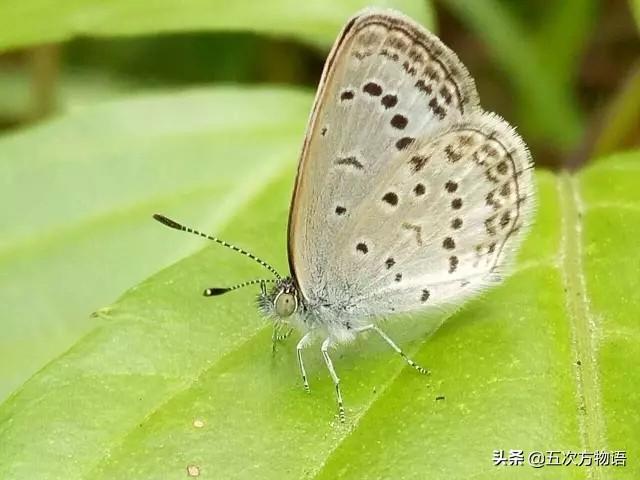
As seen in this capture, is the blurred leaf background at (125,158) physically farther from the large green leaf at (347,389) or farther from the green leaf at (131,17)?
the large green leaf at (347,389)

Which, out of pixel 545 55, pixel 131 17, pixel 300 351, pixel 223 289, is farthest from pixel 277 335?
pixel 545 55

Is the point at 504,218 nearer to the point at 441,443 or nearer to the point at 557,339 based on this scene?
the point at 557,339

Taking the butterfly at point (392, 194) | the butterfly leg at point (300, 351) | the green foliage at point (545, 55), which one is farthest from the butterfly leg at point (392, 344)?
the green foliage at point (545, 55)

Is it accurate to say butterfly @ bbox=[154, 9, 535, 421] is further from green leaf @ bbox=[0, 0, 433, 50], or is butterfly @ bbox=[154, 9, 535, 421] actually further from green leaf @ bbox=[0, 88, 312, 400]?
green leaf @ bbox=[0, 0, 433, 50]

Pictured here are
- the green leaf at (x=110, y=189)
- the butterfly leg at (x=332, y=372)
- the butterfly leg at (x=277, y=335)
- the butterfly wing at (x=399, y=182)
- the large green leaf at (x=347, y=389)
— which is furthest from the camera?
the green leaf at (x=110, y=189)

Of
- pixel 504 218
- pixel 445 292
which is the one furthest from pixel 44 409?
pixel 504 218

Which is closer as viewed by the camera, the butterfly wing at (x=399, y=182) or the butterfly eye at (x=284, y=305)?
the butterfly wing at (x=399, y=182)
